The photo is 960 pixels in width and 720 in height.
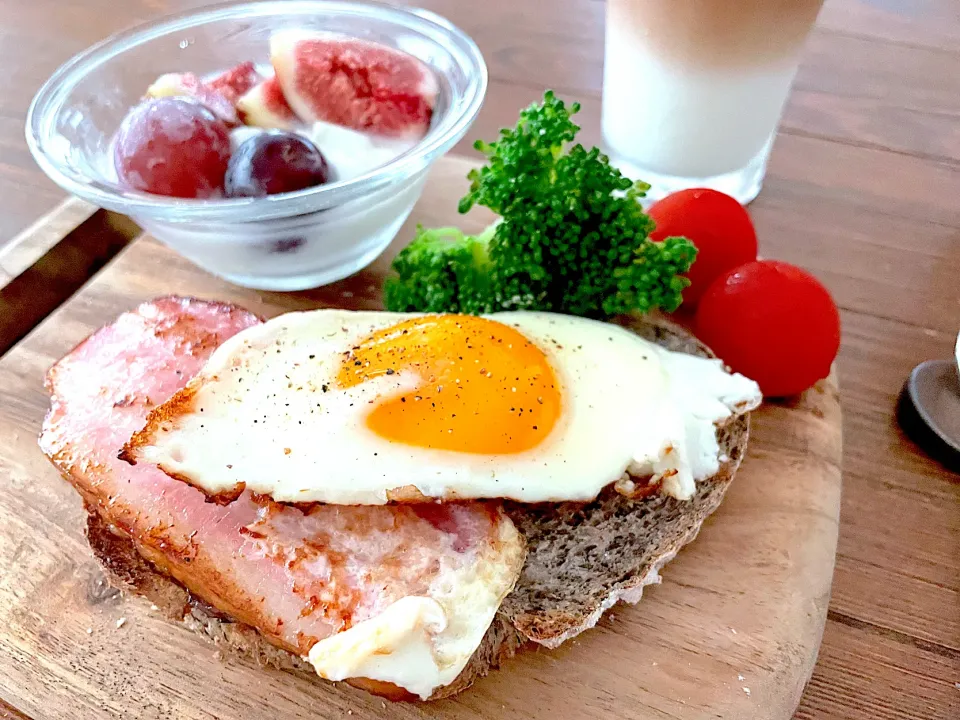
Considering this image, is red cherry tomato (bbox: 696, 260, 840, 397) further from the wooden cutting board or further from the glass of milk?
the glass of milk

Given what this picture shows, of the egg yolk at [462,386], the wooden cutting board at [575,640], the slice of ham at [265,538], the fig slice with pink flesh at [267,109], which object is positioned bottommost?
the wooden cutting board at [575,640]

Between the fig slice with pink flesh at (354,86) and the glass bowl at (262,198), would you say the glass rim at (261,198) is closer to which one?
the glass bowl at (262,198)

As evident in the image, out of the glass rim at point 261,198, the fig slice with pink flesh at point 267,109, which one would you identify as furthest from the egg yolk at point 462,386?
the fig slice with pink flesh at point 267,109

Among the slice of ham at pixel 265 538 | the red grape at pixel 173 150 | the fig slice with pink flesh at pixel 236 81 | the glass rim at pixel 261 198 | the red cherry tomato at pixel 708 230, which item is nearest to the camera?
the slice of ham at pixel 265 538

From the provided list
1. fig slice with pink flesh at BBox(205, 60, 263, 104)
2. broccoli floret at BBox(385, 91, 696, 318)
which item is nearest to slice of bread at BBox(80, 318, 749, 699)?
broccoli floret at BBox(385, 91, 696, 318)

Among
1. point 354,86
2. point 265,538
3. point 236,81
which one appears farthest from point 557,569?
point 236,81

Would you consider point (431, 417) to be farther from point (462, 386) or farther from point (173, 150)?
point (173, 150)

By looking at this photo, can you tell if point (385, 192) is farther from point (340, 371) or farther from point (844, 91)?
point (844, 91)
